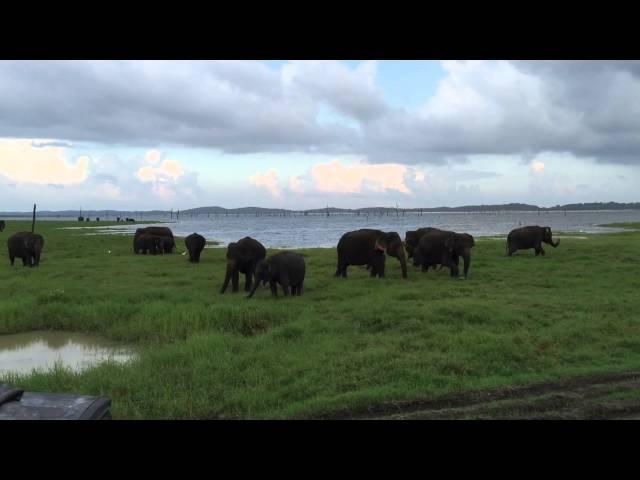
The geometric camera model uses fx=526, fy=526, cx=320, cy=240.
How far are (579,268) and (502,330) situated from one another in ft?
35.2

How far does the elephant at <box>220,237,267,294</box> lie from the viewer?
15.4 m

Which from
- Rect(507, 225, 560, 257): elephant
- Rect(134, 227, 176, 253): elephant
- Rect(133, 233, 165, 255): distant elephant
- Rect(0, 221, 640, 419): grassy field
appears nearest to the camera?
Rect(0, 221, 640, 419): grassy field

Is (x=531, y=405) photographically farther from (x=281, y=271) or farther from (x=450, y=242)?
(x=450, y=242)

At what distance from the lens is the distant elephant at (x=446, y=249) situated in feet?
58.6

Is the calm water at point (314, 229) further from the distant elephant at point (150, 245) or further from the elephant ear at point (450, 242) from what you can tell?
the elephant ear at point (450, 242)

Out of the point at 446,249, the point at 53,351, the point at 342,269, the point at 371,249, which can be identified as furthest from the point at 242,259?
the point at 446,249

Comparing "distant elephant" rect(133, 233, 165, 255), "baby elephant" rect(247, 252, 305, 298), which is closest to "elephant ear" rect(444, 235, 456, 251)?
"baby elephant" rect(247, 252, 305, 298)

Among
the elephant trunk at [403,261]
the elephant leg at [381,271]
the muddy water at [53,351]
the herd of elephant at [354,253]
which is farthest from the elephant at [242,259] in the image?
the elephant trunk at [403,261]

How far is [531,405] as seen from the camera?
621 cm

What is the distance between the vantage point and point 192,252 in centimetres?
2411

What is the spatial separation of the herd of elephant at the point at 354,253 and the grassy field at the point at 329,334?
628mm

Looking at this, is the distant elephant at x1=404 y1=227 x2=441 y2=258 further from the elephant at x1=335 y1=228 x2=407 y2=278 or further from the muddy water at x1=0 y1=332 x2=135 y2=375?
the muddy water at x1=0 y1=332 x2=135 y2=375
